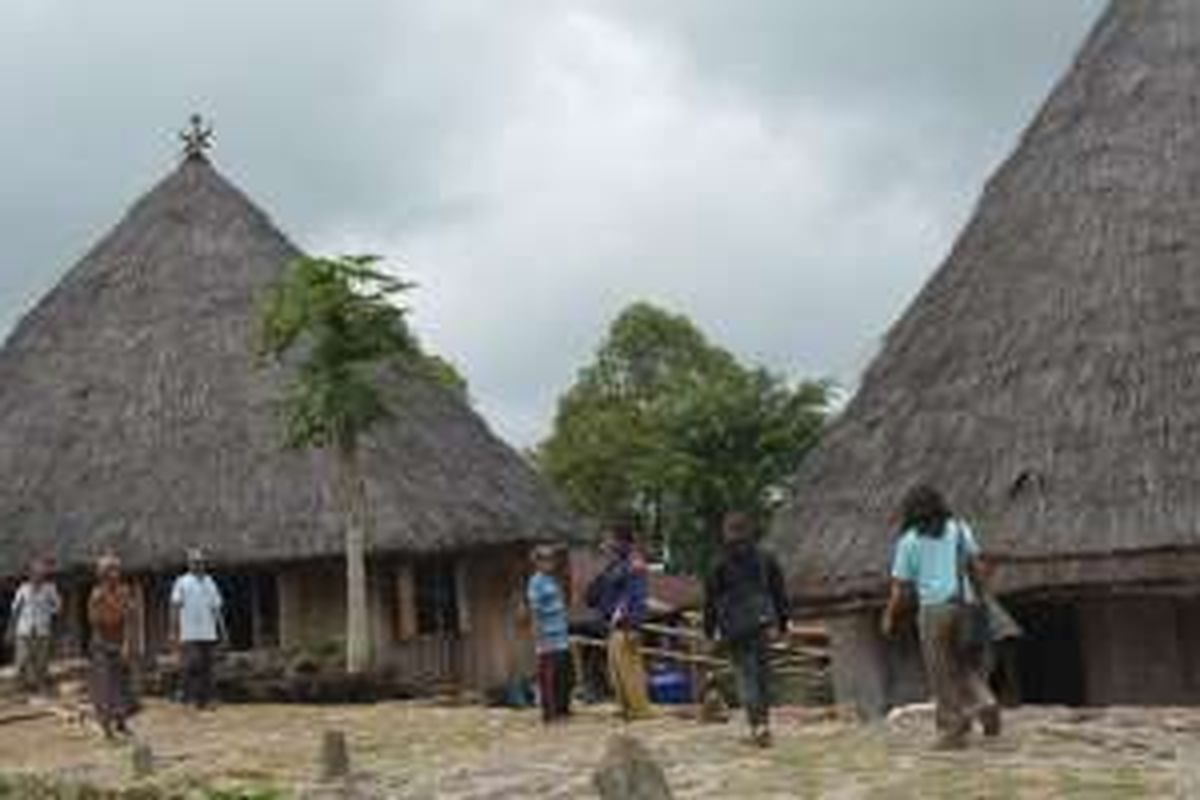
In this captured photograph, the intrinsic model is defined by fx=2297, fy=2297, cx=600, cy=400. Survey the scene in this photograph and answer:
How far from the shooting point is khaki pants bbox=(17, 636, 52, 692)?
22016 mm

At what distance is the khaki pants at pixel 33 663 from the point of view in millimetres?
22016

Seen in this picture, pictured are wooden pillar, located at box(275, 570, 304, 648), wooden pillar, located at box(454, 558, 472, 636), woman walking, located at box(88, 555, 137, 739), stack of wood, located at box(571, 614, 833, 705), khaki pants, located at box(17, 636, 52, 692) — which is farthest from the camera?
wooden pillar, located at box(454, 558, 472, 636)

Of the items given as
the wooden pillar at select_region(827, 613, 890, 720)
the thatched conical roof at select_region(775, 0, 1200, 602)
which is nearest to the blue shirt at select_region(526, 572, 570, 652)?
the thatched conical roof at select_region(775, 0, 1200, 602)

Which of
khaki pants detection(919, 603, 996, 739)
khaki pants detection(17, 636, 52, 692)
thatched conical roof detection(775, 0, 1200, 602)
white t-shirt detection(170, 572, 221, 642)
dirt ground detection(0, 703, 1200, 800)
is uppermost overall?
thatched conical roof detection(775, 0, 1200, 602)

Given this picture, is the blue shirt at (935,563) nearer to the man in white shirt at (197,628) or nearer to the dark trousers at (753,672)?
the dark trousers at (753,672)

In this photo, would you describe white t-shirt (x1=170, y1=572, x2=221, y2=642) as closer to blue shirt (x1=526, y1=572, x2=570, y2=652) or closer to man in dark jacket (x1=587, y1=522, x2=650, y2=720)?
blue shirt (x1=526, y1=572, x2=570, y2=652)

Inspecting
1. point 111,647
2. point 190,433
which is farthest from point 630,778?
point 190,433

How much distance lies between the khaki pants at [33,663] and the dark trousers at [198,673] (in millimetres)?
1945

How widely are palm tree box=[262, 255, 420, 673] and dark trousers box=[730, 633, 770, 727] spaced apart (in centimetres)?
896

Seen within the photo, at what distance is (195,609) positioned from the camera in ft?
65.7

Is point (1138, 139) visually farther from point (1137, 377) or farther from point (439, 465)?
point (439, 465)

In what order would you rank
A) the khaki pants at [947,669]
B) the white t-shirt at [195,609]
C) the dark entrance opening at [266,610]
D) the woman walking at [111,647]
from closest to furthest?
the khaki pants at [947,669], the woman walking at [111,647], the white t-shirt at [195,609], the dark entrance opening at [266,610]

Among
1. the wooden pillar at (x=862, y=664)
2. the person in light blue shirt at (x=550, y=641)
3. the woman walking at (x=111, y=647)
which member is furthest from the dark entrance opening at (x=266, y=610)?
the person in light blue shirt at (x=550, y=641)

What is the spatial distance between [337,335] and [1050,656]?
299 inches
